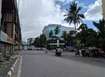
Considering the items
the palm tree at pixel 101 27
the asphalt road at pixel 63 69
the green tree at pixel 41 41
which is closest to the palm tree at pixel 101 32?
the palm tree at pixel 101 27

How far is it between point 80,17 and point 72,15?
3243 millimetres

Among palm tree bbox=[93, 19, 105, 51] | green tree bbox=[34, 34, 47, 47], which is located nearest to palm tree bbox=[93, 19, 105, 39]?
palm tree bbox=[93, 19, 105, 51]

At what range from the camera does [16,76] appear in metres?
14.7

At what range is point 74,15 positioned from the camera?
77375 mm

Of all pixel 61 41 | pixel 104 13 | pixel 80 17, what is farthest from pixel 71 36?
pixel 104 13

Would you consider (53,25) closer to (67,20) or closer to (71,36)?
(71,36)

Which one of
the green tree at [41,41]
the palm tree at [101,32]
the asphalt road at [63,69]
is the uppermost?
the green tree at [41,41]

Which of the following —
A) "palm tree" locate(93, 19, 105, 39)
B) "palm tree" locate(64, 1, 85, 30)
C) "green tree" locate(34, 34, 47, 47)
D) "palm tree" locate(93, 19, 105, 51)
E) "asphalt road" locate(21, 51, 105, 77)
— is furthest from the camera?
"green tree" locate(34, 34, 47, 47)

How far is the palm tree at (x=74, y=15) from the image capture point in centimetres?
7738

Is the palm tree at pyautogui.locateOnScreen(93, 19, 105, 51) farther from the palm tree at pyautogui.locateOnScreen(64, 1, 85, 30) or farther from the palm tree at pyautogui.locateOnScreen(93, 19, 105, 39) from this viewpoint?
the palm tree at pyautogui.locateOnScreen(64, 1, 85, 30)

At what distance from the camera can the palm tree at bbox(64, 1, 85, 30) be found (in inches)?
3046

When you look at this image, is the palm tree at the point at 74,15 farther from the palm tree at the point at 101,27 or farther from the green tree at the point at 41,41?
the green tree at the point at 41,41

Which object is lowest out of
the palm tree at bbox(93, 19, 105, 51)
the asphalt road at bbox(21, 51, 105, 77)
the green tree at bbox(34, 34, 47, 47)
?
the asphalt road at bbox(21, 51, 105, 77)

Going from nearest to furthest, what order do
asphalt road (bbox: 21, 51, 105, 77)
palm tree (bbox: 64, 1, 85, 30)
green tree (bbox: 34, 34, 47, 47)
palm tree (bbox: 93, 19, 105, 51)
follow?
1. asphalt road (bbox: 21, 51, 105, 77)
2. palm tree (bbox: 93, 19, 105, 51)
3. palm tree (bbox: 64, 1, 85, 30)
4. green tree (bbox: 34, 34, 47, 47)
